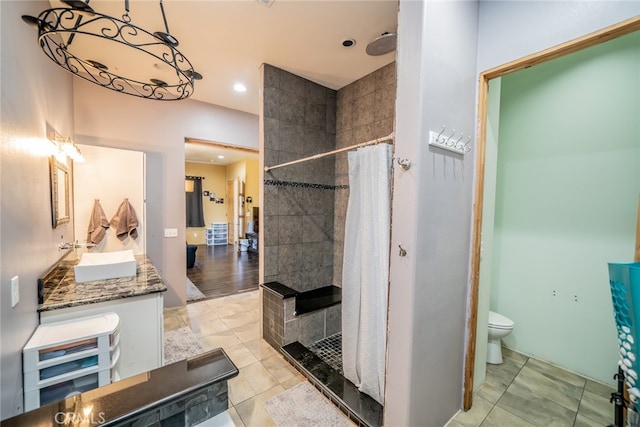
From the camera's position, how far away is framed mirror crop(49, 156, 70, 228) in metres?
1.85

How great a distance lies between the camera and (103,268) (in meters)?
1.96

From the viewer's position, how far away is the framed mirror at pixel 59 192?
1.85 m

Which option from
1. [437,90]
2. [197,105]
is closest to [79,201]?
[197,105]

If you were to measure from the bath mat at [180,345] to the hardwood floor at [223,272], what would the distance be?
44.0 inches

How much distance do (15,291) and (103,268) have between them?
786 mm

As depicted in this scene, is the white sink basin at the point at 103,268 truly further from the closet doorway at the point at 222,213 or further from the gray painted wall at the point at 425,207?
the closet doorway at the point at 222,213

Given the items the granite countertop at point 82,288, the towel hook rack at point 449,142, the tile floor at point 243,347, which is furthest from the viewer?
the tile floor at point 243,347

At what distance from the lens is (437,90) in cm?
144

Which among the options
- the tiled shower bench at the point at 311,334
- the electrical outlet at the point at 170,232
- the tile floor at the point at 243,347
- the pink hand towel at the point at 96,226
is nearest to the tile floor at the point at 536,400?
the tiled shower bench at the point at 311,334

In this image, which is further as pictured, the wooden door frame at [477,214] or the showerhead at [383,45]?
the showerhead at [383,45]

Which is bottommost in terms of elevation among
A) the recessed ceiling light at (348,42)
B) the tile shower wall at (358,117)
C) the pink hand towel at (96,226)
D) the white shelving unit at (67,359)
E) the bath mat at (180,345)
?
the bath mat at (180,345)

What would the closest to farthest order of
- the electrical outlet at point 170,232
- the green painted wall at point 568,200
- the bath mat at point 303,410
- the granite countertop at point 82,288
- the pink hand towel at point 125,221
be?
the granite countertop at point 82,288, the bath mat at point 303,410, the green painted wall at point 568,200, the pink hand towel at point 125,221, the electrical outlet at point 170,232

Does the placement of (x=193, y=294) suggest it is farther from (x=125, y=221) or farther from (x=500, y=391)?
(x=500, y=391)

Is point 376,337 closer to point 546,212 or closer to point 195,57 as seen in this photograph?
point 546,212
